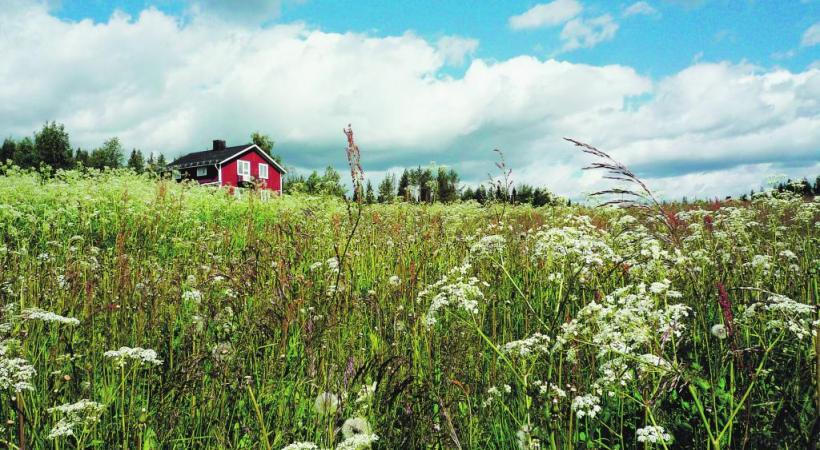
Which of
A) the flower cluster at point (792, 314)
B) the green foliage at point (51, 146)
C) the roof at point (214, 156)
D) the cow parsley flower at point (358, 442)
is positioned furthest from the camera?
the green foliage at point (51, 146)

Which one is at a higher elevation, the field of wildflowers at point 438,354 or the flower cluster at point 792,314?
the flower cluster at point 792,314

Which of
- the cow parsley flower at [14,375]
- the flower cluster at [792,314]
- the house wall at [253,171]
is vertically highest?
the house wall at [253,171]

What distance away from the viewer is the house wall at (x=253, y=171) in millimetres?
63062

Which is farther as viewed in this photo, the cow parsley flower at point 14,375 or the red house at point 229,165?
the red house at point 229,165

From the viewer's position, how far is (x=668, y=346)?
106 inches

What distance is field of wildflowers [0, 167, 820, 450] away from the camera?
2.05 meters

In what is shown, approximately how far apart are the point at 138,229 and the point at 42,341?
5.69 metres

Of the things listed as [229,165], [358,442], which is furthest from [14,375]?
[229,165]

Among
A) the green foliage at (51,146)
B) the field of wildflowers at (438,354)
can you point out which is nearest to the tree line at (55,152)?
the green foliage at (51,146)

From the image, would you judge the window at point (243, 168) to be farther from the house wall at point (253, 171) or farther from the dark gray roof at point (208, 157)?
the dark gray roof at point (208, 157)

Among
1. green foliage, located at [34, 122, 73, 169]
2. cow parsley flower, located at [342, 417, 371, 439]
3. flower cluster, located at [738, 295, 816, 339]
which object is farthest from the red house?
flower cluster, located at [738, 295, 816, 339]

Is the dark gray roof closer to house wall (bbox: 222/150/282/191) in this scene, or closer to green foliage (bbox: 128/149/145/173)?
house wall (bbox: 222/150/282/191)

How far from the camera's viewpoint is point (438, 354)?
341cm

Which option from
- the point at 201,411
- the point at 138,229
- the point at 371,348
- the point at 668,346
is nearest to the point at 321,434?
the point at 201,411
